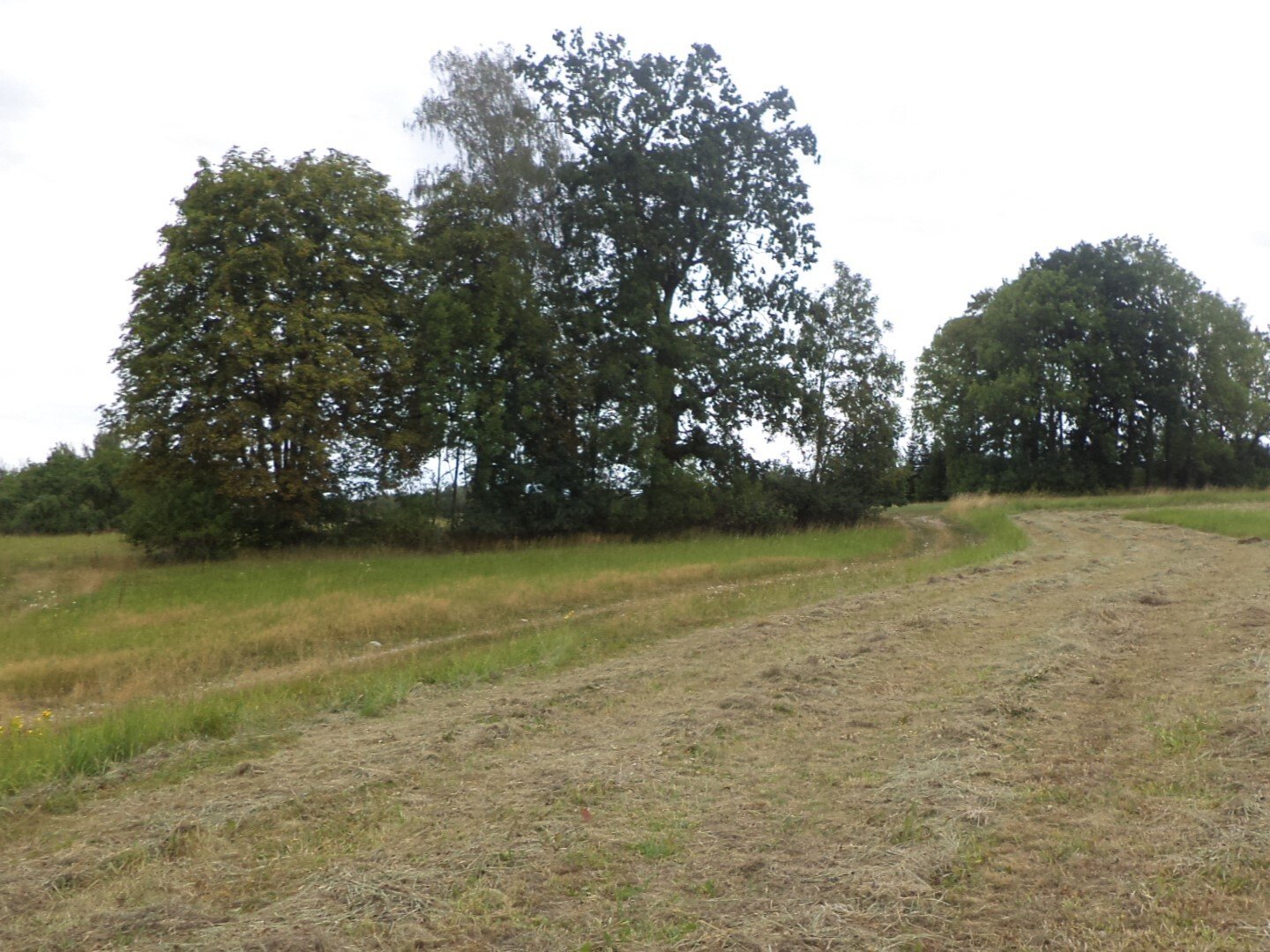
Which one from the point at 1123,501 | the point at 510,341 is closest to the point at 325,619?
the point at 510,341

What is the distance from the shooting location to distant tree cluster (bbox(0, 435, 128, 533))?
50125 mm

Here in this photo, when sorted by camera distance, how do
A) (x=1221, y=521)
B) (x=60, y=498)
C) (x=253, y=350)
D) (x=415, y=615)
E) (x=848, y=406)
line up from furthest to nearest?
1. (x=60, y=498)
2. (x=848, y=406)
3. (x=1221, y=521)
4. (x=253, y=350)
5. (x=415, y=615)

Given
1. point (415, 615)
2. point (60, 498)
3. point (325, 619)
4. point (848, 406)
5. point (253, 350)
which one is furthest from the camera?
point (60, 498)

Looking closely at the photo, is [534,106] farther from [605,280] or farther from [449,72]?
[605,280]

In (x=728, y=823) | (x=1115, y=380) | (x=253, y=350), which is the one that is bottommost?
(x=728, y=823)

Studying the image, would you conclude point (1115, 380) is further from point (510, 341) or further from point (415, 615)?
point (415, 615)

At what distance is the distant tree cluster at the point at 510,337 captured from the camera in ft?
88.9

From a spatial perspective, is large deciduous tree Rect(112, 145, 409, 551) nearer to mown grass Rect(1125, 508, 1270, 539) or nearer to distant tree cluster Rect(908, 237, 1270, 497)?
mown grass Rect(1125, 508, 1270, 539)

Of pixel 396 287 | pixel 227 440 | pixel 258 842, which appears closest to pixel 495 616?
pixel 258 842

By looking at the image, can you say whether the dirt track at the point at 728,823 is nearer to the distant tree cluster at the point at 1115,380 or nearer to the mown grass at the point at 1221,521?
the mown grass at the point at 1221,521

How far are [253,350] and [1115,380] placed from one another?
50.4 metres

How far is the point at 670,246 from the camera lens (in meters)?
34.8

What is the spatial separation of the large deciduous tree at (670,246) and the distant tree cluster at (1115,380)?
2727cm

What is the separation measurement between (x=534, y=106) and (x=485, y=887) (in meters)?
34.0
